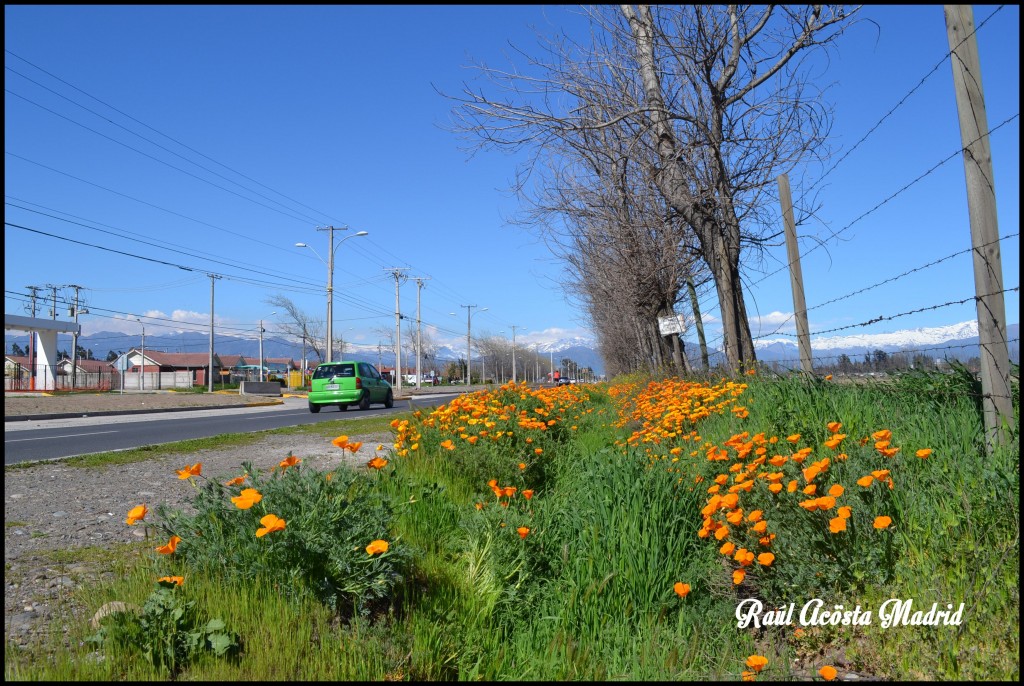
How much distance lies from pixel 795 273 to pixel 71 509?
7.52 meters

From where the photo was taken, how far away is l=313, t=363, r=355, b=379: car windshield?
25.9 metres

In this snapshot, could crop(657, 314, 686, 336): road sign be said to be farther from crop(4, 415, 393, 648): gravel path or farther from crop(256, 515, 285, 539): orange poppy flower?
crop(256, 515, 285, 539): orange poppy flower

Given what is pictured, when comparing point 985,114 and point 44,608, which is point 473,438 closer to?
point 44,608

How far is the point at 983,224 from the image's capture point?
4.09 metres

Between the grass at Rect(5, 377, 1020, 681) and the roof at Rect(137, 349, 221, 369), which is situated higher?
the roof at Rect(137, 349, 221, 369)

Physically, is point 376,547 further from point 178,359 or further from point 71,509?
point 178,359

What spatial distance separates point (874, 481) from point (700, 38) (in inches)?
249

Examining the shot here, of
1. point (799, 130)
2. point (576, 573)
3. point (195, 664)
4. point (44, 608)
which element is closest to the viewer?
point (195, 664)

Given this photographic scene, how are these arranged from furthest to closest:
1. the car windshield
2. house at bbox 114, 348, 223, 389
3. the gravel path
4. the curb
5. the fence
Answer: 1. house at bbox 114, 348, 223, 389
2. the fence
3. the car windshield
4. the curb
5. the gravel path

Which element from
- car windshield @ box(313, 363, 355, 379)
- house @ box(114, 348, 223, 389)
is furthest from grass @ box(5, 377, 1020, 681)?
house @ box(114, 348, 223, 389)

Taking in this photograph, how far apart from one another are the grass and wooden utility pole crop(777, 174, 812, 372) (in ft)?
9.46

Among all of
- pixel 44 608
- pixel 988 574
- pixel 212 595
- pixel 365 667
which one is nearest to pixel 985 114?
pixel 988 574

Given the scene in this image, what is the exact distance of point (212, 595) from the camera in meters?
2.87

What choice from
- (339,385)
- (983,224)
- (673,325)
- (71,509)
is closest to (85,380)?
(339,385)
